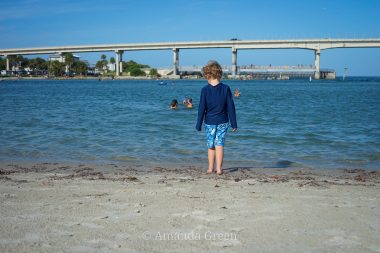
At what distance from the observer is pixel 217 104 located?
6.55 m

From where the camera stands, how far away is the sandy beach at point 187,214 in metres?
3.53

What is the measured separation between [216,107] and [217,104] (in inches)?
1.9

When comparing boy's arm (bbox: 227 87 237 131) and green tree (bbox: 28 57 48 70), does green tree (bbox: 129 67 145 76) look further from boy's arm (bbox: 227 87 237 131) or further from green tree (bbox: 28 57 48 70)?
boy's arm (bbox: 227 87 237 131)

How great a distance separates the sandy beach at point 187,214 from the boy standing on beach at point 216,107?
61 centimetres

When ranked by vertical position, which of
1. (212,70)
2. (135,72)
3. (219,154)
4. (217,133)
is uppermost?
(135,72)

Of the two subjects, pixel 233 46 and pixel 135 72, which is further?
pixel 135 72

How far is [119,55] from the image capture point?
130250 mm

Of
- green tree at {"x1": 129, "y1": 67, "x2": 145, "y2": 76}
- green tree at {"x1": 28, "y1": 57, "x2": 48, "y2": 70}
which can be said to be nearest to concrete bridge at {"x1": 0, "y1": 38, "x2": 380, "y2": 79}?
green tree at {"x1": 28, "y1": 57, "x2": 48, "y2": 70}

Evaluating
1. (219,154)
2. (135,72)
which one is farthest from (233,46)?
(219,154)

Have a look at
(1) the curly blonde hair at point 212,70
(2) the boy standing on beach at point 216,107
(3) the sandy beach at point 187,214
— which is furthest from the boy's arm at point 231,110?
(3) the sandy beach at point 187,214

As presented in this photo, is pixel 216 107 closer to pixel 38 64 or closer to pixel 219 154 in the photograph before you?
pixel 219 154

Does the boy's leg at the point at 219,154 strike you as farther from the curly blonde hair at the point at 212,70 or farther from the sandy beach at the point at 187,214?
the curly blonde hair at the point at 212,70

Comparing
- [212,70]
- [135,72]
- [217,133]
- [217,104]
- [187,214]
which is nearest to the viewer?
[187,214]

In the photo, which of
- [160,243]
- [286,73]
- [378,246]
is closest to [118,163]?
[160,243]
